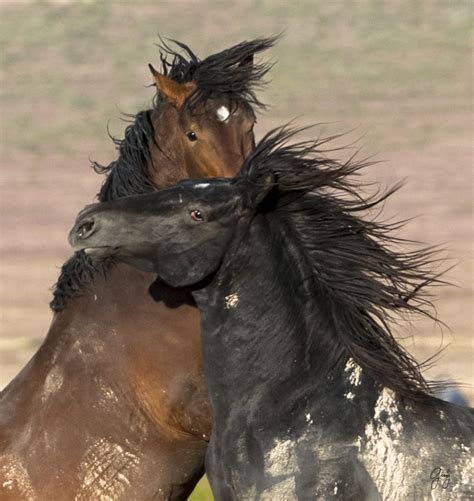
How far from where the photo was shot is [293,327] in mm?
5934

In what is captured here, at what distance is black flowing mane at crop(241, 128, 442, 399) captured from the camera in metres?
5.93

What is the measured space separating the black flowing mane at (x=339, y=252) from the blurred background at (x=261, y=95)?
13.1 m

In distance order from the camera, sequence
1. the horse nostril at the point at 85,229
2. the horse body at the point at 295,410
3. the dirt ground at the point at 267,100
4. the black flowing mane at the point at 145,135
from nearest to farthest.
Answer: the horse body at the point at 295,410
the horse nostril at the point at 85,229
the black flowing mane at the point at 145,135
the dirt ground at the point at 267,100

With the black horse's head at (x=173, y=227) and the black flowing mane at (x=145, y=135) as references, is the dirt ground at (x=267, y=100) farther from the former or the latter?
the black horse's head at (x=173, y=227)

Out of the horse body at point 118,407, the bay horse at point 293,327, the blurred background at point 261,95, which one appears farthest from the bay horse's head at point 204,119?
the blurred background at point 261,95

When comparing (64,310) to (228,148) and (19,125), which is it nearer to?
(228,148)

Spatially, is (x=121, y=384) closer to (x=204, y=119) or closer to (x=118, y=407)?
(x=118, y=407)

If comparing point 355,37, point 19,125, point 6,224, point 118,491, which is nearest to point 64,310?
point 118,491

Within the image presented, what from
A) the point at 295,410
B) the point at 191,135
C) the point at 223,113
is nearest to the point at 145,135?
the point at 191,135

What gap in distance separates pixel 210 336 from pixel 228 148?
48.4 inches

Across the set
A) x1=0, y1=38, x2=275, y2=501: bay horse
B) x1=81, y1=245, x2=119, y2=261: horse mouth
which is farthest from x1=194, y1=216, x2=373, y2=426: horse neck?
→ x1=0, y1=38, x2=275, y2=501: bay horse

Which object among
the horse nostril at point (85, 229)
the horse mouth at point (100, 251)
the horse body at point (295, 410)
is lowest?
the horse body at point (295, 410)

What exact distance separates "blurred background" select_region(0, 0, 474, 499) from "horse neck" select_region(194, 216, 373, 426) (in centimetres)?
1305

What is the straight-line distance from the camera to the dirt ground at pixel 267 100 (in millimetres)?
24625
